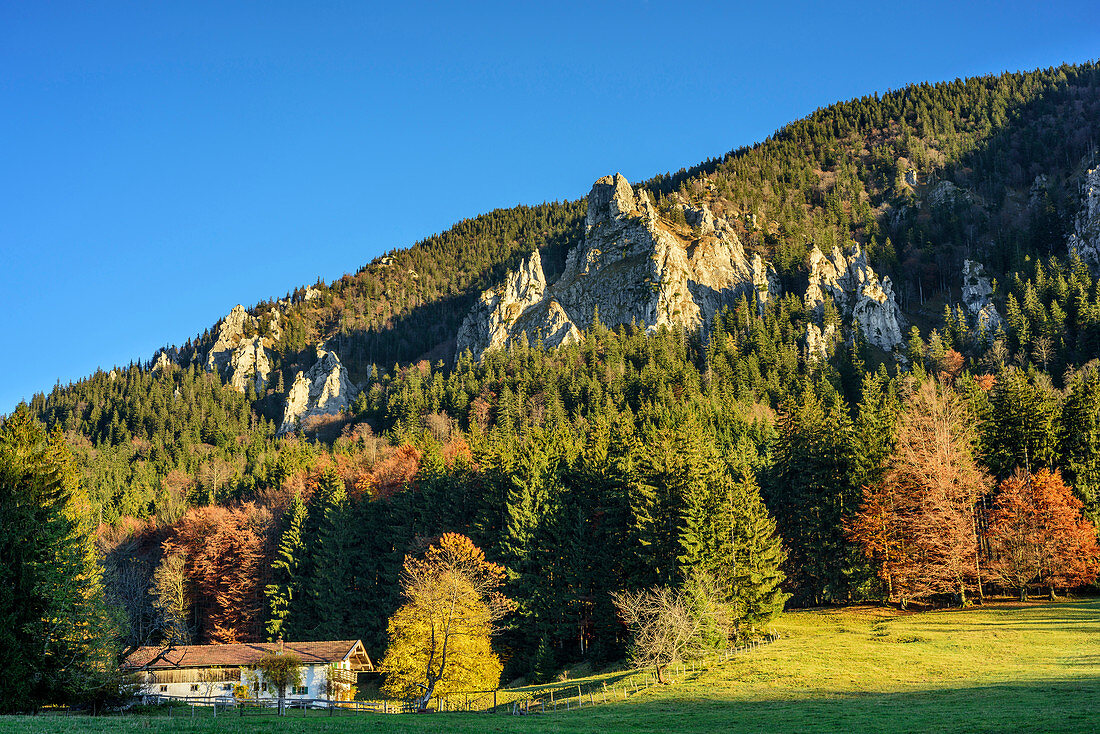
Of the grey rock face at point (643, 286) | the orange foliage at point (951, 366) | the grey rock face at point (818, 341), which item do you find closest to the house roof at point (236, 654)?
the orange foliage at point (951, 366)

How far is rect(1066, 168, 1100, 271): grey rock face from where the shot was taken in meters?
165

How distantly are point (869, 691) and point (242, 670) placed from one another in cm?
4666

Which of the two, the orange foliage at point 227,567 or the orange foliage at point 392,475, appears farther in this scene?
the orange foliage at point 392,475

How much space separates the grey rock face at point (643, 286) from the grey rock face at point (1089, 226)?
6674 centimetres

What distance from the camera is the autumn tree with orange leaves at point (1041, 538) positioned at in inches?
2023

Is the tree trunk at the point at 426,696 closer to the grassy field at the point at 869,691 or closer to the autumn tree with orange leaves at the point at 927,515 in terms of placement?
the grassy field at the point at 869,691

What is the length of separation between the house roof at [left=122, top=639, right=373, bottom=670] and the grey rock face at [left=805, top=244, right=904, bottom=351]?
131 m

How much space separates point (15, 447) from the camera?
3812 centimetres

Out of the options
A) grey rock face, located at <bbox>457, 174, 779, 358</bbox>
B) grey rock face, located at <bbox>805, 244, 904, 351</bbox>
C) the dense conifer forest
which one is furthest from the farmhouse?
grey rock face, located at <bbox>805, 244, 904, 351</bbox>

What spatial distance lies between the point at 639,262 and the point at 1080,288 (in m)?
91.2

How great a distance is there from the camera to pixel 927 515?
53.3 meters

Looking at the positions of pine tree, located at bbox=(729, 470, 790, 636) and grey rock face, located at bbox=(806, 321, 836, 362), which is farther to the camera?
grey rock face, located at bbox=(806, 321, 836, 362)

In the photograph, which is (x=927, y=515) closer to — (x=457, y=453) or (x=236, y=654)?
(x=457, y=453)

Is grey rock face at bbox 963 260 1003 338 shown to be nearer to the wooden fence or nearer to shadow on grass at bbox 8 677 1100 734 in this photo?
the wooden fence
